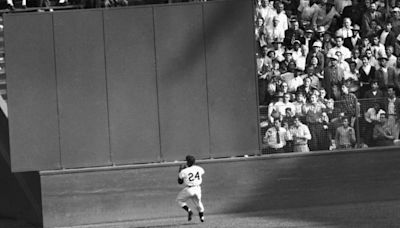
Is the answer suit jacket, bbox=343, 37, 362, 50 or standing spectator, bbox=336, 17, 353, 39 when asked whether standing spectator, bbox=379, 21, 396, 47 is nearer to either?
suit jacket, bbox=343, 37, 362, 50

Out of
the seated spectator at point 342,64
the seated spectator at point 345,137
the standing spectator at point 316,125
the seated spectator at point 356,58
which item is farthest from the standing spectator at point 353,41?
the standing spectator at point 316,125

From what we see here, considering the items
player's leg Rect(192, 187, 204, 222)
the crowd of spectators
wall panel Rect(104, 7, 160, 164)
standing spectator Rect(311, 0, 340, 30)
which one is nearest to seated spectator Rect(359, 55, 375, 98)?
the crowd of spectators

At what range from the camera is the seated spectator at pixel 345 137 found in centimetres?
2323

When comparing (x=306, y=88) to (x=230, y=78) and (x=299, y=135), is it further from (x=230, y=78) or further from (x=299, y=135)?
(x=230, y=78)

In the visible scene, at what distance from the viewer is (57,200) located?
878 inches

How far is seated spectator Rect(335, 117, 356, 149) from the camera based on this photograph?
23.2 meters

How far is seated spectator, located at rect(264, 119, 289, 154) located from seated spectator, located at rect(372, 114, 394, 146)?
200 cm

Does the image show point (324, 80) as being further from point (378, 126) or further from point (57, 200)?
point (57, 200)

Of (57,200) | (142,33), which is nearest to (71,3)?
(142,33)

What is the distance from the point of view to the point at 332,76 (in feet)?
79.1

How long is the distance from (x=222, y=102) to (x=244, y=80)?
0.67 m

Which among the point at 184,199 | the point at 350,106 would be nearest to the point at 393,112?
the point at 350,106

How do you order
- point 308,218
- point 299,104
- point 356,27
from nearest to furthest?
1. point 308,218
2. point 299,104
3. point 356,27

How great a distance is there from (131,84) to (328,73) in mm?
4685
